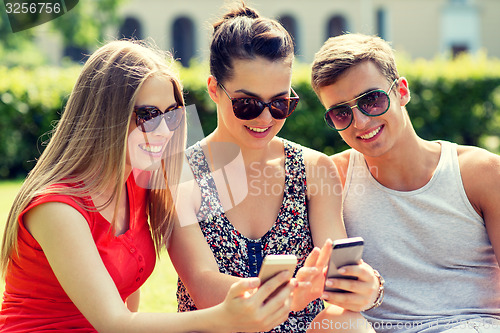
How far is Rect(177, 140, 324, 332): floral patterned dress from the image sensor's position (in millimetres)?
2828

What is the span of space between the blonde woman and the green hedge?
761cm

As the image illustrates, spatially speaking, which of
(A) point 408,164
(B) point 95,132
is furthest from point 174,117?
(A) point 408,164

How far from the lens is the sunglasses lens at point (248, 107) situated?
2.86m

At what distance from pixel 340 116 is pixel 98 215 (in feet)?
4.21

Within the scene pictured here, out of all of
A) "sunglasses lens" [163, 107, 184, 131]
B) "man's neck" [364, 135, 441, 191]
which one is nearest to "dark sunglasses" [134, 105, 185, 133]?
"sunglasses lens" [163, 107, 184, 131]

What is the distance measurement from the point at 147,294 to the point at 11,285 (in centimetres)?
237

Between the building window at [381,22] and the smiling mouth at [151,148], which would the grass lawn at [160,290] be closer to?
the smiling mouth at [151,148]

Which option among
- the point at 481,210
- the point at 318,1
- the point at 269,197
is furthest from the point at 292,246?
the point at 318,1

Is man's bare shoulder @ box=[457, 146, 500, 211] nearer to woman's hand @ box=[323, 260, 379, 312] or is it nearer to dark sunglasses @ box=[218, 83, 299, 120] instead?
woman's hand @ box=[323, 260, 379, 312]

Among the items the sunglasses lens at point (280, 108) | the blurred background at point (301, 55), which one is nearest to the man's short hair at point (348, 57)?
the sunglasses lens at point (280, 108)

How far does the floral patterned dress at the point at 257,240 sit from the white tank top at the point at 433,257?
14.5 inches

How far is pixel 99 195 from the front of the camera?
259 centimetres

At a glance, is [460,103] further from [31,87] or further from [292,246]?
[292,246]

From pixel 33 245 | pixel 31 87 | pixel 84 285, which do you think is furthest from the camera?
pixel 31 87
